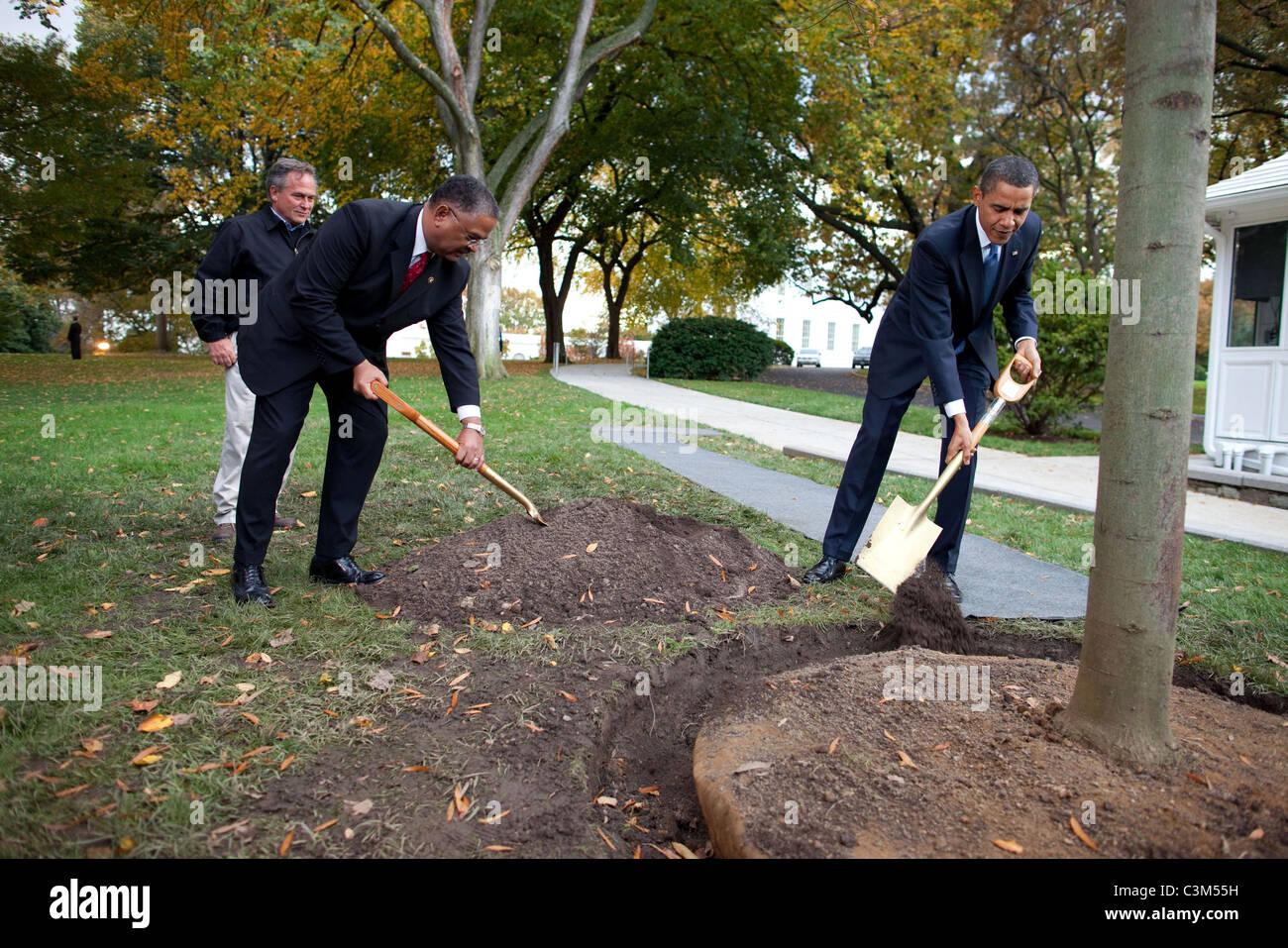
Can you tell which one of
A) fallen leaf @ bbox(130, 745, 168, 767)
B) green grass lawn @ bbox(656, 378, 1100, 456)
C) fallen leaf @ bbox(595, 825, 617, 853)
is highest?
green grass lawn @ bbox(656, 378, 1100, 456)

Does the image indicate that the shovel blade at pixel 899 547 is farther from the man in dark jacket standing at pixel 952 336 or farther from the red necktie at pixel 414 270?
the red necktie at pixel 414 270

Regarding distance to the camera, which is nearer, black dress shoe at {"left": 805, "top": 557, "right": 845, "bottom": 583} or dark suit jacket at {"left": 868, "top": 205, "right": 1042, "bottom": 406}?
dark suit jacket at {"left": 868, "top": 205, "right": 1042, "bottom": 406}

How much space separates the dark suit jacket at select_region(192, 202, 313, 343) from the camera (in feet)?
15.5

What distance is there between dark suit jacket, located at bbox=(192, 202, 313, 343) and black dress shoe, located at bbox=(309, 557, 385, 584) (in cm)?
164

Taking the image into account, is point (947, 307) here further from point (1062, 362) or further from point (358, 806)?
point (1062, 362)

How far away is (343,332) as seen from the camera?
3691 mm

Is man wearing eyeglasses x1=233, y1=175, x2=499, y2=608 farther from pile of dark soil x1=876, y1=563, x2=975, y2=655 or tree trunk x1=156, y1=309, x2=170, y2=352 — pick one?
tree trunk x1=156, y1=309, x2=170, y2=352

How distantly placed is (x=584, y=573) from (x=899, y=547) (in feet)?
4.68

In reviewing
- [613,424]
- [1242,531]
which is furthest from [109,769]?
[613,424]

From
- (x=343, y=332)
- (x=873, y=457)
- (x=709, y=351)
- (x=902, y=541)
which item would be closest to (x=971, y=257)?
(x=873, y=457)

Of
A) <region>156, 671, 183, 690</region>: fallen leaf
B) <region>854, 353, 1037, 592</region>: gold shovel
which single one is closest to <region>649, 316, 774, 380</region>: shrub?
<region>854, 353, 1037, 592</region>: gold shovel

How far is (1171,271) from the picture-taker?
2.12 m
